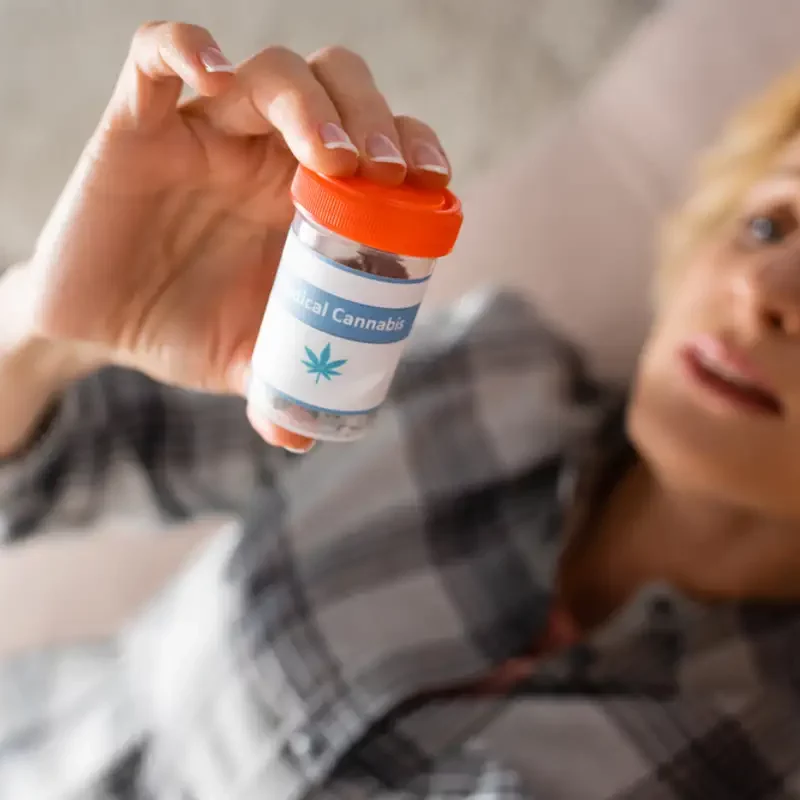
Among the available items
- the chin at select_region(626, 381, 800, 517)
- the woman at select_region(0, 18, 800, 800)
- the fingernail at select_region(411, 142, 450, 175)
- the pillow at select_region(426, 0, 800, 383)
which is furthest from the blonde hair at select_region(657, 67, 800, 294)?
the fingernail at select_region(411, 142, 450, 175)

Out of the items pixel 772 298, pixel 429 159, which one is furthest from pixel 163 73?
pixel 772 298

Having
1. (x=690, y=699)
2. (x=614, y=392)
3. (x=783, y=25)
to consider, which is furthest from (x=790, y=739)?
(x=783, y=25)

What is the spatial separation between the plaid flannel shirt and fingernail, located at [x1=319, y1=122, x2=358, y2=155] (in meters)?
0.42

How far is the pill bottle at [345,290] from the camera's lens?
0.45 meters

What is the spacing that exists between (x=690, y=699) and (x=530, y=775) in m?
0.19

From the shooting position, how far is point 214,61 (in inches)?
19.2

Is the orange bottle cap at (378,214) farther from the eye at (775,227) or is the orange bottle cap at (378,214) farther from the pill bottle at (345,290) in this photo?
the eye at (775,227)

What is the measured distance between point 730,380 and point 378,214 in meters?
0.49

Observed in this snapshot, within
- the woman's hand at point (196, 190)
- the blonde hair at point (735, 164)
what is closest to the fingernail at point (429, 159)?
the woman's hand at point (196, 190)

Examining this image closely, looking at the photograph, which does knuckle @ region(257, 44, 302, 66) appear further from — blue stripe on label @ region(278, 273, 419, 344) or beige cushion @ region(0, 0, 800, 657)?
beige cushion @ region(0, 0, 800, 657)

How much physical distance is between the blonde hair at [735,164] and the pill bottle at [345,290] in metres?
0.57

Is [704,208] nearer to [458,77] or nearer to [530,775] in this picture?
[458,77]

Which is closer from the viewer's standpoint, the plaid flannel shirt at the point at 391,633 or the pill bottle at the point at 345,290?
the pill bottle at the point at 345,290

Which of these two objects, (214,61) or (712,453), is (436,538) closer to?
(712,453)
